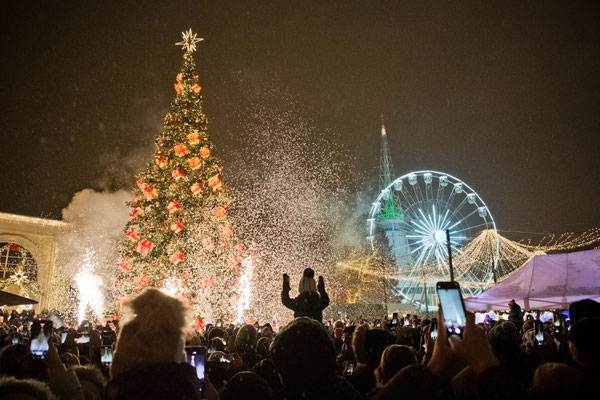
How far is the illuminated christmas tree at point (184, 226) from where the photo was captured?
62.6 ft

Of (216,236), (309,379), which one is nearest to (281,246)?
(216,236)

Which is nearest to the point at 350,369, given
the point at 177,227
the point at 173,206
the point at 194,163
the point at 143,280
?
the point at 177,227

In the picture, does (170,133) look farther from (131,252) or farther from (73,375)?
(73,375)

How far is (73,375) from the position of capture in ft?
9.64

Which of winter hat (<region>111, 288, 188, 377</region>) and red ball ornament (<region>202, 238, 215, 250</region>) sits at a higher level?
red ball ornament (<region>202, 238, 215, 250</region>)

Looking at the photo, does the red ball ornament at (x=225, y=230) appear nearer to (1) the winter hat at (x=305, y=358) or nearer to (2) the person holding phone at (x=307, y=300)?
(2) the person holding phone at (x=307, y=300)

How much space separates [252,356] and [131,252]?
15.2 metres

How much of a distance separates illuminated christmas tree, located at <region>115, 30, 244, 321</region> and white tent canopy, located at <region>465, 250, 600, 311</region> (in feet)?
37.8

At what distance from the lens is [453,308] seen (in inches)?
87.4

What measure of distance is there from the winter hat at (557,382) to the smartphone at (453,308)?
52.5 inches

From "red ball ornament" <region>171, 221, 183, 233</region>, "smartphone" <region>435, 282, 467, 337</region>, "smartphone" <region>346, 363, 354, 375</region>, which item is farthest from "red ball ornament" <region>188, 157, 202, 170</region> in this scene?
"smartphone" <region>435, 282, 467, 337</region>

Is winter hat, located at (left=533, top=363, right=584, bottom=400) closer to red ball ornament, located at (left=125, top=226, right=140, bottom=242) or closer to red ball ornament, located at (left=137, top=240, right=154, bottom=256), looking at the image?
red ball ornament, located at (left=137, top=240, right=154, bottom=256)

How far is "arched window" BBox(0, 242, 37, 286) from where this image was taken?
4235cm

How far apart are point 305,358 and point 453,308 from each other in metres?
0.80
